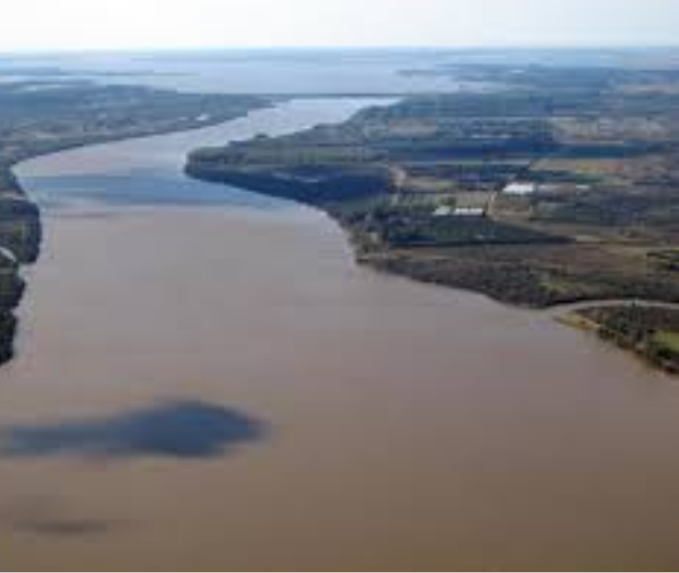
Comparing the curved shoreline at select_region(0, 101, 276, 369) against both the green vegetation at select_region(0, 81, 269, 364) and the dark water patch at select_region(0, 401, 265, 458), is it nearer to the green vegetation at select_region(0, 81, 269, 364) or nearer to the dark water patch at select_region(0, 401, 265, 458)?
the green vegetation at select_region(0, 81, 269, 364)

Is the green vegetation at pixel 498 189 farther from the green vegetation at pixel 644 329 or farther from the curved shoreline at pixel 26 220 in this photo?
the curved shoreline at pixel 26 220

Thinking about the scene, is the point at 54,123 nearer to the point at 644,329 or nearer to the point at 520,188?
the point at 520,188

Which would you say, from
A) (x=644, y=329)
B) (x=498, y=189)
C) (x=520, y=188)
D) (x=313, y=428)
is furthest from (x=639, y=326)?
(x=520, y=188)

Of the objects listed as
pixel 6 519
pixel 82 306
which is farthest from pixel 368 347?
pixel 6 519

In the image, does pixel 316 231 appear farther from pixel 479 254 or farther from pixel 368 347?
pixel 368 347

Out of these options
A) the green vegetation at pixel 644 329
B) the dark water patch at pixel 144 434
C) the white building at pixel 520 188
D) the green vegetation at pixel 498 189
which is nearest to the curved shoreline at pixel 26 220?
the dark water patch at pixel 144 434

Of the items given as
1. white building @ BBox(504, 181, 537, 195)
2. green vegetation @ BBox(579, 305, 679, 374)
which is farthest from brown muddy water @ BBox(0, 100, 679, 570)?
white building @ BBox(504, 181, 537, 195)

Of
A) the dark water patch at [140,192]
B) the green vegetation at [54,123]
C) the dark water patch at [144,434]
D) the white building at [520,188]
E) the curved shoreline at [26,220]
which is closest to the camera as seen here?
the dark water patch at [144,434]
